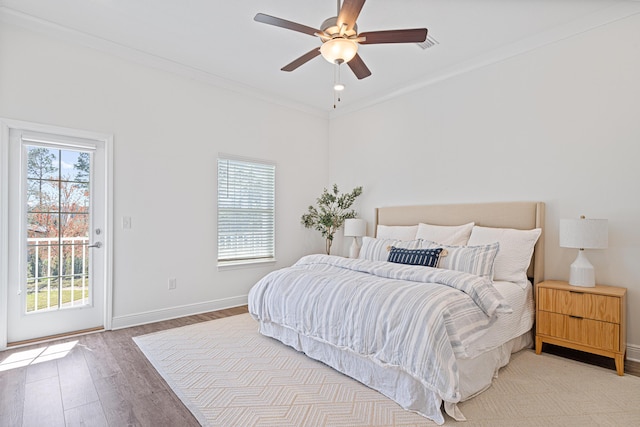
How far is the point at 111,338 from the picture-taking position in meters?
3.20

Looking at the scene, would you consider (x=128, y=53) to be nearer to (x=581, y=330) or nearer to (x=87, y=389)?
(x=87, y=389)

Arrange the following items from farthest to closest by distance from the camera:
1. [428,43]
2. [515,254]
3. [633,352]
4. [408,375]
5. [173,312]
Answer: [173,312] → [428,43] → [515,254] → [633,352] → [408,375]

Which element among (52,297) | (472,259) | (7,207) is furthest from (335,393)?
(7,207)

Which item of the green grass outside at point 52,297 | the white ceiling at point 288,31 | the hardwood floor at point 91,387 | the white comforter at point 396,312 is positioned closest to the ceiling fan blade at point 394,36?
the white ceiling at point 288,31

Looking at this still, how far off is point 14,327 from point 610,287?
5.16 m

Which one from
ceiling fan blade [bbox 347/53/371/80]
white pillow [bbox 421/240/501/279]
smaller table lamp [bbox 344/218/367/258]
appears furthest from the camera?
smaller table lamp [bbox 344/218/367/258]

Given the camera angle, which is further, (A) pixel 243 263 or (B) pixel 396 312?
(A) pixel 243 263

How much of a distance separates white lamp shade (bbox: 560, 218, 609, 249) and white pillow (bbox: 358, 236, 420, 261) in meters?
1.27

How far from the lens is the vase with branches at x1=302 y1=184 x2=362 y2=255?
195 inches

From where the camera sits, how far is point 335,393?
7.21 feet

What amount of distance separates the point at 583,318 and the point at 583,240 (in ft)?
2.00

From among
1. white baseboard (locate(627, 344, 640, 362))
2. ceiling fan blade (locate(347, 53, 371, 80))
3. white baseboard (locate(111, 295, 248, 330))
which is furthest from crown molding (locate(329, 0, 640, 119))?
white baseboard (locate(111, 295, 248, 330))

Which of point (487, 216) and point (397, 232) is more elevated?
point (487, 216)

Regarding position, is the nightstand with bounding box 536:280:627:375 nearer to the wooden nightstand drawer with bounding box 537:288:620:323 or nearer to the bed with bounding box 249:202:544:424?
the wooden nightstand drawer with bounding box 537:288:620:323
